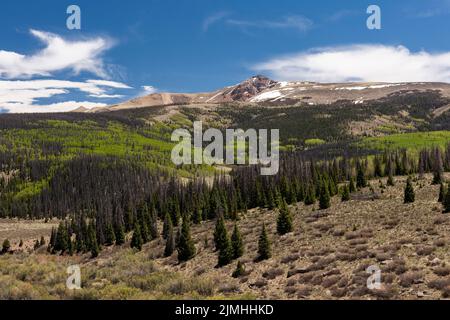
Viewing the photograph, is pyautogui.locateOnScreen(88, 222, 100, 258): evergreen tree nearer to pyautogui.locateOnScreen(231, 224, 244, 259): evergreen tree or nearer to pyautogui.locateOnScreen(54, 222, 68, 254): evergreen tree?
pyautogui.locateOnScreen(54, 222, 68, 254): evergreen tree

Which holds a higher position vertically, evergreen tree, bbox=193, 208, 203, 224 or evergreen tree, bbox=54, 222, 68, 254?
evergreen tree, bbox=193, 208, 203, 224

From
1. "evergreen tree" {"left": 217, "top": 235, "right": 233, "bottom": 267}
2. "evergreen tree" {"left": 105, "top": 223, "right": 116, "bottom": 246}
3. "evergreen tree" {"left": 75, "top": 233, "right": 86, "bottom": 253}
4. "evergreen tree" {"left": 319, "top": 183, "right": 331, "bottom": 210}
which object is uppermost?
"evergreen tree" {"left": 319, "top": 183, "right": 331, "bottom": 210}

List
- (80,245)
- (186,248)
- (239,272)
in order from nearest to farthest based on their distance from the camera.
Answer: (239,272) < (186,248) < (80,245)

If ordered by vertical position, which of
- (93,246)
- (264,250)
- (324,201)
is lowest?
(93,246)

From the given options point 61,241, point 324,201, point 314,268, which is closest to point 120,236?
point 61,241

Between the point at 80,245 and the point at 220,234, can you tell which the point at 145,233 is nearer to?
the point at 80,245

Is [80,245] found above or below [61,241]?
below

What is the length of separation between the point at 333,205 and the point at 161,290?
179ft

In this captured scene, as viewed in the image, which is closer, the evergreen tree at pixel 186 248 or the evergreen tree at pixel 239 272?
the evergreen tree at pixel 239 272

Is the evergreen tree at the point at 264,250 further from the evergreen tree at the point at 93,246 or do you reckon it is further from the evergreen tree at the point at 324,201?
the evergreen tree at the point at 93,246

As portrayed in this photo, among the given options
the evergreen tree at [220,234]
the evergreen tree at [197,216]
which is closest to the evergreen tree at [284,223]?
the evergreen tree at [220,234]

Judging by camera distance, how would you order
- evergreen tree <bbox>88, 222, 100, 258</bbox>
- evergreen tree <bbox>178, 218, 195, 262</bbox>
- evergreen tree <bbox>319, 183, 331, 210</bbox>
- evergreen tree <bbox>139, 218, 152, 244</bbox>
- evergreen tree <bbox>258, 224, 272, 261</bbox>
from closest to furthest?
1. evergreen tree <bbox>258, 224, 272, 261</bbox>
2. evergreen tree <bbox>178, 218, 195, 262</bbox>
3. evergreen tree <bbox>319, 183, 331, 210</bbox>
4. evergreen tree <bbox>88, 222, 100, 258</bbox>
5. evergreen tree <bbox>139, 218, 152, 244</bbox>

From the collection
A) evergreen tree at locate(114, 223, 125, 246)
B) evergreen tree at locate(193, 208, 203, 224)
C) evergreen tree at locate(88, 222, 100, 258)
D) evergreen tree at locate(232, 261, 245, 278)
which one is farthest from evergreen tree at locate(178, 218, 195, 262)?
evergreen tree at locate(114, 223, 125, 246)
